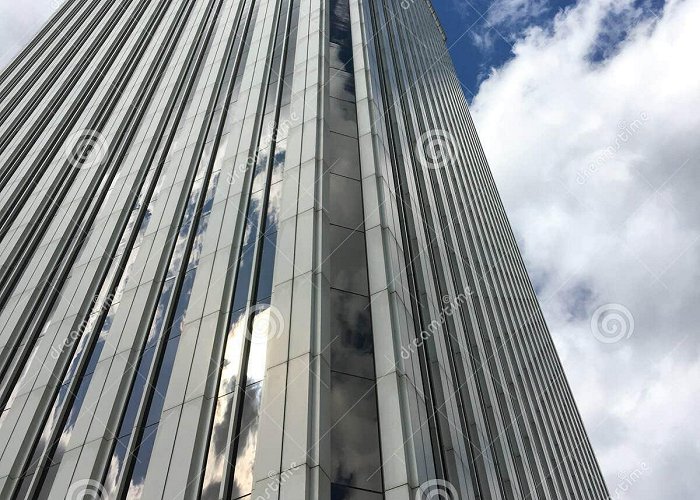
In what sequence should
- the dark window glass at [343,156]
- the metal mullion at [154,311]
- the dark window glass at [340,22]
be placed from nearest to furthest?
the metal mullion at [154,311] < the dark window glass at [343,156] < the dark window glass at [340,22]

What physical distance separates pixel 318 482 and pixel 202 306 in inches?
275

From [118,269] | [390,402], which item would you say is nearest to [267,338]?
[390,402]

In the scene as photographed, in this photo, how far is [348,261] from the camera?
1519 centimetres

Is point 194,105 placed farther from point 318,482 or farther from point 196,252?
point 318,482

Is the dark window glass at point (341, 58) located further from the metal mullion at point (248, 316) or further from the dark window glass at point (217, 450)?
the dark window glass at point (217, 450)

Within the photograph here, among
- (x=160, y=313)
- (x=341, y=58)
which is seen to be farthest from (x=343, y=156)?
(x=341, y=58)

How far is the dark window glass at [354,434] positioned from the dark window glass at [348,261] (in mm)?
2738

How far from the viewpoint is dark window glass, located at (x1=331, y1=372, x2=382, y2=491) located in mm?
10984

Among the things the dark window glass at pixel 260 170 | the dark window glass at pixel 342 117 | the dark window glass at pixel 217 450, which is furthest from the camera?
the dark window glass at pixel 342 117

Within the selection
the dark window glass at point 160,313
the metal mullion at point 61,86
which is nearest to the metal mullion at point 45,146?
the metal mullion at point 61,86

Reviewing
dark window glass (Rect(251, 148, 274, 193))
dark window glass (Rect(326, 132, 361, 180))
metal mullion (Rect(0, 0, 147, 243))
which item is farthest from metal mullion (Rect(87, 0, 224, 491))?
metal mullion (Rect(0, 0, 147, 243))

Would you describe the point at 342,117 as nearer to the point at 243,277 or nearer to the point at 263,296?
the point at 243,277

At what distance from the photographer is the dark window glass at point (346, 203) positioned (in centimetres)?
1639

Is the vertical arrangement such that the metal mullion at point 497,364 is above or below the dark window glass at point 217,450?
above
